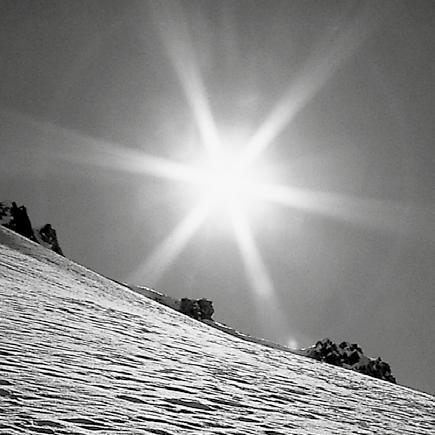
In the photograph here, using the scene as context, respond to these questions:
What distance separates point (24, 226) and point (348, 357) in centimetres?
6663

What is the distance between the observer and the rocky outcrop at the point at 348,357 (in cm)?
9332

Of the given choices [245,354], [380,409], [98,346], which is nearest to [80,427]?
[98,346]

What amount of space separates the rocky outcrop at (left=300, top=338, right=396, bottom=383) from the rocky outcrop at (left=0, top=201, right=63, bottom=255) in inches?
2060

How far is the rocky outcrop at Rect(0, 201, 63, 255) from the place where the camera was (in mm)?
60206

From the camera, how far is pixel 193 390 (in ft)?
22.2

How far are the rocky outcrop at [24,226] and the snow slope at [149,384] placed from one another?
4903 centimetres

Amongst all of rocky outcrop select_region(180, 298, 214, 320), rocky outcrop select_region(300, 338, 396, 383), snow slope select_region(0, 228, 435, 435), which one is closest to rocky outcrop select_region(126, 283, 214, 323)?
rocky outcrop select_region(180, 298, 214, 320)

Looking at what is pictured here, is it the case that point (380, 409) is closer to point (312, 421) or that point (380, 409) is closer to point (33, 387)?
point (312, 421)

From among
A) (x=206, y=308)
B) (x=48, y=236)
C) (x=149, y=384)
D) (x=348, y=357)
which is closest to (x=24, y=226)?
(x=48, y=236)

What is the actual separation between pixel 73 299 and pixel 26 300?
273 cm

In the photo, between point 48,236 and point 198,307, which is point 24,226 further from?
point 198,307

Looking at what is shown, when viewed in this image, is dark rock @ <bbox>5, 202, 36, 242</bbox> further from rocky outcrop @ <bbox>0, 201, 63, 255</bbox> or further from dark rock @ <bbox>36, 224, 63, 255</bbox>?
dark rock @ <bbox>36, 224, 63, 255</bbox>

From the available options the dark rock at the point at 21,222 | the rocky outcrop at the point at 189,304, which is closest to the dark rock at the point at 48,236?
the dark rock at the point at 21,222

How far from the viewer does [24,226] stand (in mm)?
63125
